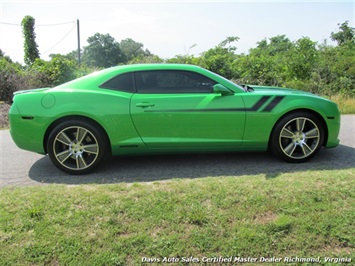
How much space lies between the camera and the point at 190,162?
15.5 ft

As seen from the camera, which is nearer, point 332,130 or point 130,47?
point 332,130

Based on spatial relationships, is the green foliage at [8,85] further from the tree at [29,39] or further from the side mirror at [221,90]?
the tree at [29,39]

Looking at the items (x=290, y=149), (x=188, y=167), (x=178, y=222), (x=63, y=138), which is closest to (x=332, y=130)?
(x=290, y=149)

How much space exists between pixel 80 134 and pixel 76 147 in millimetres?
183

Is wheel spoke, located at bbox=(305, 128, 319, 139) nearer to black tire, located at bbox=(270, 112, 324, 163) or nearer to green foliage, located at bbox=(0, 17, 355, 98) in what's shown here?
black tire, located at bbox=(270, 112, 324, 163)

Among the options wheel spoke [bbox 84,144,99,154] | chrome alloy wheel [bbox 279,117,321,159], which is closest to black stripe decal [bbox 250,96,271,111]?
chrome alloy wheel [bbox 279,117,321,159]

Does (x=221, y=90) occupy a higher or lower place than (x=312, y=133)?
higher

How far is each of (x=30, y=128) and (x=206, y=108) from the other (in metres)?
2.28

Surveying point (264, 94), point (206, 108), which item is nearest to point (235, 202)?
point (206, 108)

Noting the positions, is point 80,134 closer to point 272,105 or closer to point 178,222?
point 178,222

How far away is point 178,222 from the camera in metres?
2.81

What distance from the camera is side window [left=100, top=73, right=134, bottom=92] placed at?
4.35 metres

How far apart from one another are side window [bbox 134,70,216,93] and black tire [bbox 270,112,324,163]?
43.9 inches

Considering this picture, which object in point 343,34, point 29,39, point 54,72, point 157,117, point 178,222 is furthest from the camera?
point 343,34
